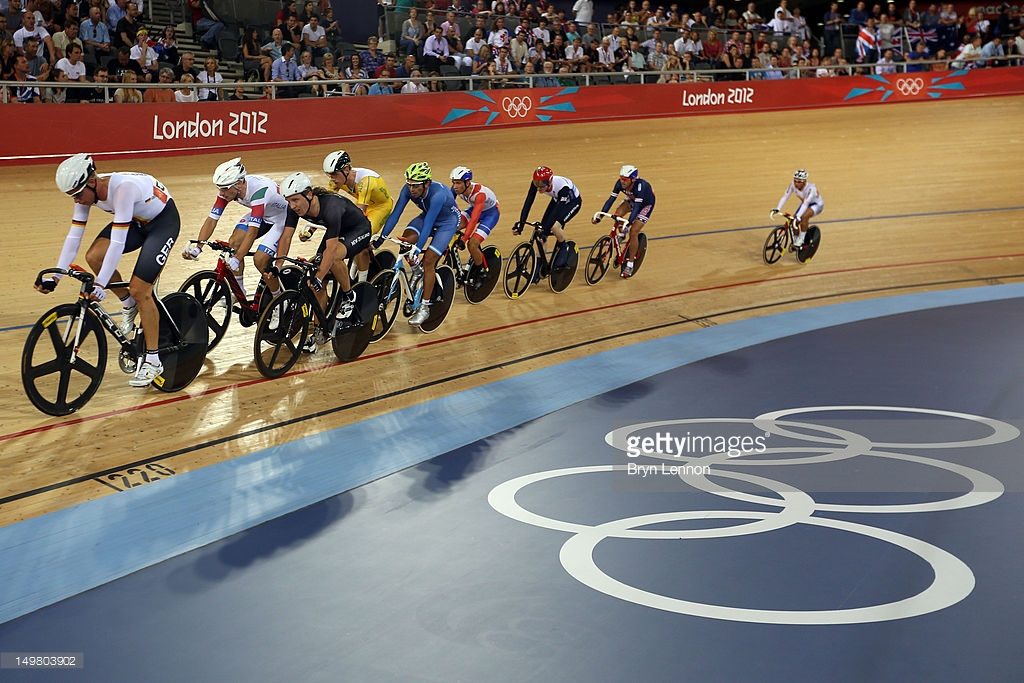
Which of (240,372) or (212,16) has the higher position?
(212,16)

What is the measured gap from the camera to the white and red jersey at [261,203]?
20.8 ft

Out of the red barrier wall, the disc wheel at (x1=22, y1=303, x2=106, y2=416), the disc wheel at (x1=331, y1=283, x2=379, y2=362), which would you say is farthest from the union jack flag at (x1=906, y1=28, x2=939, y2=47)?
the disc wheel at (x1=22, y1=303, x2=106, y2=416)

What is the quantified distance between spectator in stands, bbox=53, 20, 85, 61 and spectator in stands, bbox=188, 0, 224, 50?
2177mm

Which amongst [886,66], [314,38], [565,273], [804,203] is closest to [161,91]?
[314,38]

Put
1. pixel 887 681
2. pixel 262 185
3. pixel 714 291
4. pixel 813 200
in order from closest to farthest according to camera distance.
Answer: pixel 887 681
pixel 262 185
pixel 714 291
pixel 813 200

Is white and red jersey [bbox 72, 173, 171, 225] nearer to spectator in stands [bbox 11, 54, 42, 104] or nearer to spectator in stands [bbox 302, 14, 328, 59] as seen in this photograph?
spectator in stands [bbox 11, 54, 42, 104]

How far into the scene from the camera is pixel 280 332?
6.31 m

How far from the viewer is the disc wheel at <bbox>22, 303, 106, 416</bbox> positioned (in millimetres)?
5145

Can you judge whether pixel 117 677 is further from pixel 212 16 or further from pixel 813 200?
pixel 212 16

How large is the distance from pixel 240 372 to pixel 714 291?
5.13 metres

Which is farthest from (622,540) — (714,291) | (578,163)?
(578,163)

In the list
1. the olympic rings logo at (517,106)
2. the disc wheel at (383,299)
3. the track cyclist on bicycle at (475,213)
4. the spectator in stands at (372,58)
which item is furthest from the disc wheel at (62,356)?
the olympic rings logo at (517,106)

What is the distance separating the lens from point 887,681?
3238mm

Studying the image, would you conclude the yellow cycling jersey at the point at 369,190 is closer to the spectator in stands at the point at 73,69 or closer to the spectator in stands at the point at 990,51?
the spectator in stands at the point at 73,69
